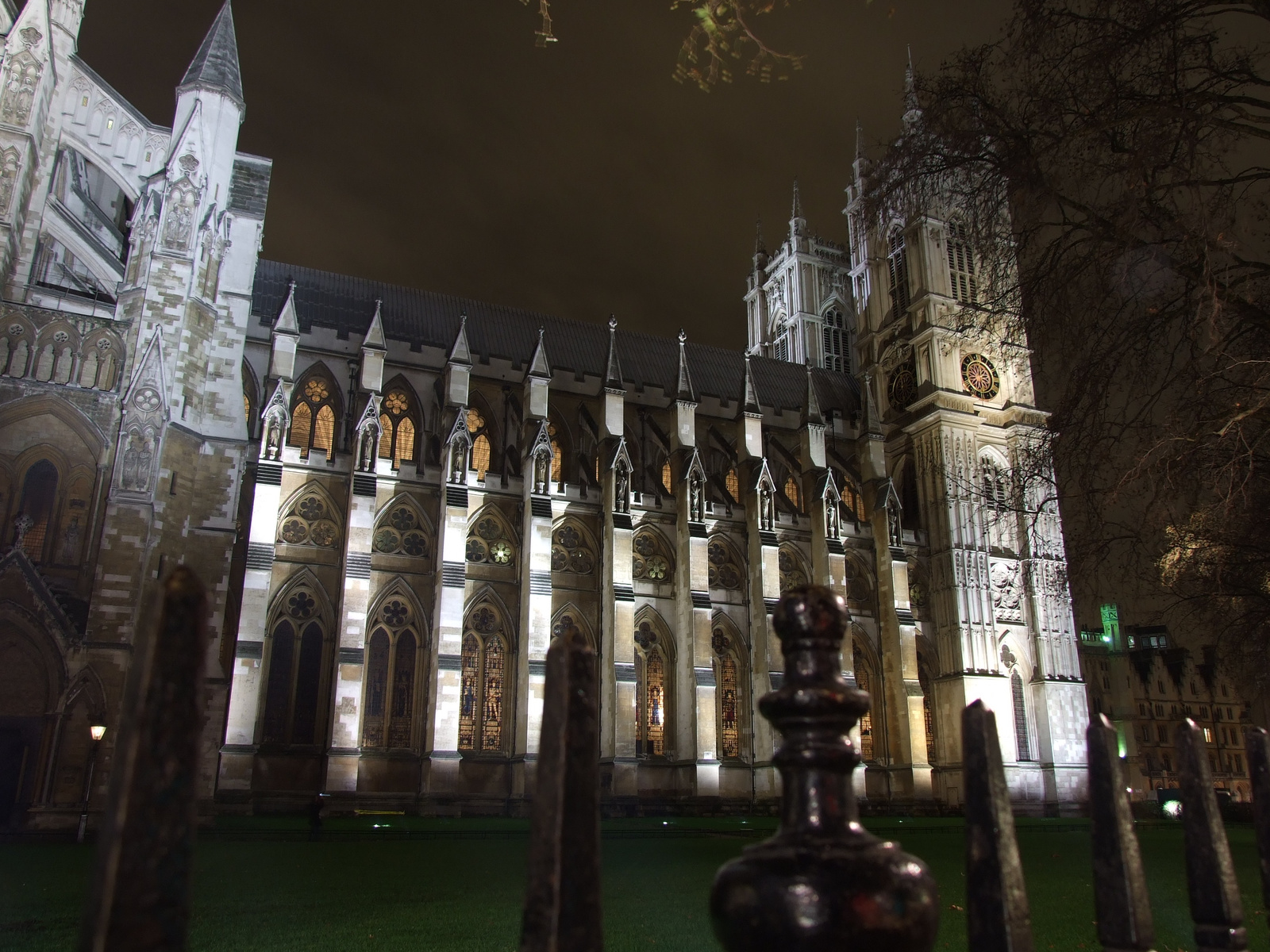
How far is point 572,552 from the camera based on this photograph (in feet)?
104

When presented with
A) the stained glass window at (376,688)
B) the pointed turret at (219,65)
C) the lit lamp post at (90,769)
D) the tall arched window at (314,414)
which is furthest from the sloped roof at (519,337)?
the lit lamp post at (90,769)

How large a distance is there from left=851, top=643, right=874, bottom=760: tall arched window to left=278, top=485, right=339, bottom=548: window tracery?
18.1m

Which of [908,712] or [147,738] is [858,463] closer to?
[908,712]

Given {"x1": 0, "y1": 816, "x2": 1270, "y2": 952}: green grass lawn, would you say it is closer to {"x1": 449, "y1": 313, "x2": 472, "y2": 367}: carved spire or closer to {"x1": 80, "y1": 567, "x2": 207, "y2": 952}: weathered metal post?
{"x1": 80, "y1": 567, "x2": 207, "y2": 952}: weathered metal post

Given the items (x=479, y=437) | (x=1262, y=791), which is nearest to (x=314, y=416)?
(x=479, y=437)

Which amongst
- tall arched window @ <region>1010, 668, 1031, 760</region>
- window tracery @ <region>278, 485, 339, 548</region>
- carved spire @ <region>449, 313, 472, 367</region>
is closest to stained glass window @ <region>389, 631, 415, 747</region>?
window tracery @ <region>278, 485, 339, 548</region>

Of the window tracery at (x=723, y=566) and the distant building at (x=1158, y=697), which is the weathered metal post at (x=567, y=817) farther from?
the distant building at (x=1158, y=697)

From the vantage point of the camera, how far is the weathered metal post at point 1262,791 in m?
5.18

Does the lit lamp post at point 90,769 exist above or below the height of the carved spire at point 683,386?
below

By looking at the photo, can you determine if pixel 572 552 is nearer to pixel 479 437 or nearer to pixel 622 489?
pixel 622 489

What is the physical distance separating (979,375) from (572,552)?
1888cm

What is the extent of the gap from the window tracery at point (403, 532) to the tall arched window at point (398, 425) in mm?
2206

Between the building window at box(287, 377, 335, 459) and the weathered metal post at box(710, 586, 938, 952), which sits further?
the building window at box(287, 377, 335, 459)

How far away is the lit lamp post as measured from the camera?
53.4ft
